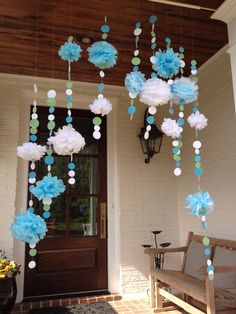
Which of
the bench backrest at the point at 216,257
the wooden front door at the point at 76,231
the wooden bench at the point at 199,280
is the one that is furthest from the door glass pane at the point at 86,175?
the bench backrest at the point at 216,257

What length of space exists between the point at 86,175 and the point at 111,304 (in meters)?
1.45

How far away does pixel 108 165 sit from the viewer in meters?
3.70

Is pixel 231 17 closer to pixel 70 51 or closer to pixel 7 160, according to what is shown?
pixel 70 51

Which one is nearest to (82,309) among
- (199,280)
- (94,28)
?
(199,280)

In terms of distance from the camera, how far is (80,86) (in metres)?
3.67

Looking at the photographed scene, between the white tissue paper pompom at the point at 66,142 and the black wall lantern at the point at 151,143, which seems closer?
the white tissue paper pompom at the point at 66,142

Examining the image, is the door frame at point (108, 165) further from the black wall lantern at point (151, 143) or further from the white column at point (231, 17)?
the white column at point (231, 17)

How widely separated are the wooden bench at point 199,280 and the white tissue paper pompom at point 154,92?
134 cm

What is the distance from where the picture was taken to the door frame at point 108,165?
11.1 feet

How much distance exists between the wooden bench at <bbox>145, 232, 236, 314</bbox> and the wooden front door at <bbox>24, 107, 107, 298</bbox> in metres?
0.73

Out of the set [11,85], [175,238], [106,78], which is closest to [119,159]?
[106,78]

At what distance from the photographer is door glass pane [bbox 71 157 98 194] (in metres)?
3.59

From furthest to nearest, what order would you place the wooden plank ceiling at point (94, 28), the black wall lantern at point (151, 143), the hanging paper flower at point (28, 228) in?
the black wall lantern at point (151, 143) → the wooden plank ceiling at point (94, 28) → the hanging paper flower at point (28, 228)

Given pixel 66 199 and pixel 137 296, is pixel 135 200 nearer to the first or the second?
pixel 66 199
